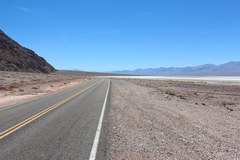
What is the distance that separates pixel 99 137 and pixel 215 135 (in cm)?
400

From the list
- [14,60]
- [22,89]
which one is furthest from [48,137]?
[14,60]

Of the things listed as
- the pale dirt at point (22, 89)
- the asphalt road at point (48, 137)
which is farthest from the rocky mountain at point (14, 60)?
the asphalt road at point (48, 137)

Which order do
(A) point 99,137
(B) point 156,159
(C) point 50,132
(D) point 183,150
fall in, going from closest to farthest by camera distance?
1. (B) point 156,159
2. (D) point 183,150
3. (A) point 99,137
4. (C) point 50,132

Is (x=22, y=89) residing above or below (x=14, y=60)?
below

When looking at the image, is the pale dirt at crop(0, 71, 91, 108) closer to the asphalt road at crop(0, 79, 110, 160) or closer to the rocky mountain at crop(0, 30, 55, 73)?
the asphalt road at crop(0, 79, 110, 160)

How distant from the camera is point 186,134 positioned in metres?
6.99

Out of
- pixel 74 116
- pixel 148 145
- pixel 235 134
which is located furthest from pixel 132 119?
pixel 235 134

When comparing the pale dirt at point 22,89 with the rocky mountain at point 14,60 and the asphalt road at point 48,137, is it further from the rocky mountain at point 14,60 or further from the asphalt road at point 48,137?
the rocky mountain at point 14,60

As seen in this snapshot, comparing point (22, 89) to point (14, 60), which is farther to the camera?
point (14, 60)

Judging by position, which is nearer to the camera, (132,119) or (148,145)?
(148,145)

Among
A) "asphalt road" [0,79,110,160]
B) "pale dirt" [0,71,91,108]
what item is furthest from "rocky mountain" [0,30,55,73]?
"asphalt road" [0,79,110,160]

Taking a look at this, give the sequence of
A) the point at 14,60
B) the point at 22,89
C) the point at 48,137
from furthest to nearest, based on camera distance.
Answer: the point at 14,60, the point at 22,89, the point at 48,137

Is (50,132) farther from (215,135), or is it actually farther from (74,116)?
(215,135)

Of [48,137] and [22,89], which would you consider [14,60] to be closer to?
[22,89]
